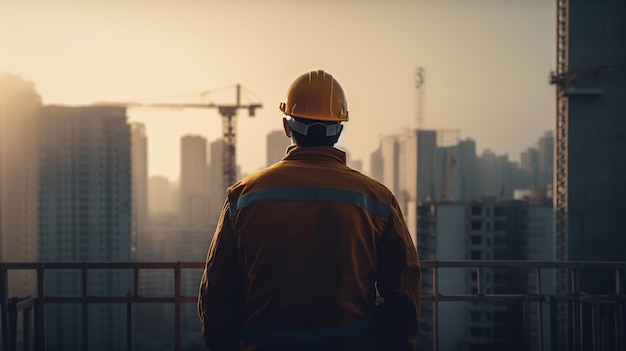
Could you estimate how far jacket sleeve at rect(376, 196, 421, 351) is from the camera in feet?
8.51

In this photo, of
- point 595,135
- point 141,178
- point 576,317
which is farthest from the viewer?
point 141,178

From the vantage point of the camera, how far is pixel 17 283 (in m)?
64.7

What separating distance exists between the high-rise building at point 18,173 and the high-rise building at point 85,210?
1.56m

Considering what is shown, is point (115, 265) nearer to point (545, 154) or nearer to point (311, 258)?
point (311, 258)

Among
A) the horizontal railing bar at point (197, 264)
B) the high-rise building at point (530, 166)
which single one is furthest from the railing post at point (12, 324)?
the high-rise building at point (530, 166)

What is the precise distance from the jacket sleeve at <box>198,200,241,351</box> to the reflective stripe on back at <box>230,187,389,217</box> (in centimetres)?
17

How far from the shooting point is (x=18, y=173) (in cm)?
6812

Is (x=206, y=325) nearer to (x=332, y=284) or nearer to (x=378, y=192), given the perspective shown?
(x=332, y=284)

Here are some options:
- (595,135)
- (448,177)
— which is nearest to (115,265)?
(595,135)

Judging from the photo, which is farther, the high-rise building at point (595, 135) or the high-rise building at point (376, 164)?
the high-rise building at point (376, 164)

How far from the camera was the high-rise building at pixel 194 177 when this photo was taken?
106000 mm

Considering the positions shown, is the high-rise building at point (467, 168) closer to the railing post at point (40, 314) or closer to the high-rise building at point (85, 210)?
the high-rise building at point (85, 210)

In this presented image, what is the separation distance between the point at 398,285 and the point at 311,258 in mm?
398

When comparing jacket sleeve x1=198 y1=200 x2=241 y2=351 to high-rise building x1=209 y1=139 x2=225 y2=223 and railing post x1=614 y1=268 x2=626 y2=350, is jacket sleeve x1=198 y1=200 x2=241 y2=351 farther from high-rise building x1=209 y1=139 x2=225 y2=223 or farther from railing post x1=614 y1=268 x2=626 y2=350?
high-rise building x1=209 y1=139 x2=225 y2=223
